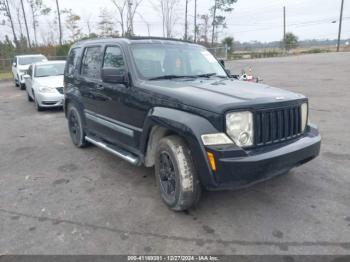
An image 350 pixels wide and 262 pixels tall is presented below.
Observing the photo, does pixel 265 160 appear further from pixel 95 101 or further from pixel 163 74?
pixel 95 101

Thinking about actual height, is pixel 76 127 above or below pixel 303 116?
below

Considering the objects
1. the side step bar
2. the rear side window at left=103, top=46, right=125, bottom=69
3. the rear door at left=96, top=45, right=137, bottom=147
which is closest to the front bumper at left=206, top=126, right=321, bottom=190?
the side step bar

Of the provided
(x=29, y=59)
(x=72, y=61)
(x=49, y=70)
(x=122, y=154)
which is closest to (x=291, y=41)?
(x=29, y=59)

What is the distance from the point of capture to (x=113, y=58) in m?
4.27

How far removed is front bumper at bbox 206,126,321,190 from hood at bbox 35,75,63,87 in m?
Result: 8.02

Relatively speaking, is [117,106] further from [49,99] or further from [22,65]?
[22,65]

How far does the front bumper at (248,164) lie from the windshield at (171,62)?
1620mm

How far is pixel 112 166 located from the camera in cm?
480

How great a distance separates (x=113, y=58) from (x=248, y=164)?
2.55 metres

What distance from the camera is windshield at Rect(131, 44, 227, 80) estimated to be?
13.0 feet

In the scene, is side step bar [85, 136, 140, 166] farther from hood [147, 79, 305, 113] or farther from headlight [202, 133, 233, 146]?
headlight [202, 133, 233, 146]

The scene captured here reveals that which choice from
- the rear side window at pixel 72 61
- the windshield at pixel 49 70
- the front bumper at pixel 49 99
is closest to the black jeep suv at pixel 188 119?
the rear side window at pixel 72 61

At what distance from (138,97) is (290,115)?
69.3 inches

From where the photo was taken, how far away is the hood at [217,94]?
2.86m
